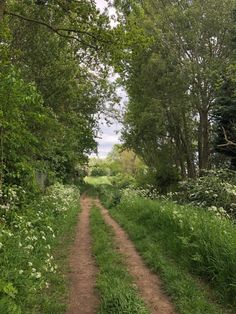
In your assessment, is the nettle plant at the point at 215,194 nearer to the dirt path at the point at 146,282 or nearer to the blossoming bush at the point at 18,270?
the dirt path at the point at 146,282

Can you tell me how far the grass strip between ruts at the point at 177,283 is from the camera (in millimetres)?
5918

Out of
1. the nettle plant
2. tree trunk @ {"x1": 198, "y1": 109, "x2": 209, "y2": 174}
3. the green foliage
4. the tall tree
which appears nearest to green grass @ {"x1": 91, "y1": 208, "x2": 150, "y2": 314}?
the nettle plant

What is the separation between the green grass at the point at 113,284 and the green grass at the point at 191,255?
29.1 inches

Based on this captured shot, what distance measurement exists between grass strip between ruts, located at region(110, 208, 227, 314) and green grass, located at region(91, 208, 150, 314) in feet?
2.27

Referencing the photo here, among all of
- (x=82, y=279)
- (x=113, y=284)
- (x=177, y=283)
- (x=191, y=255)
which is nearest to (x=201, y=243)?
(x=191, y=255)

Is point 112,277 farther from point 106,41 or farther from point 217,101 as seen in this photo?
point 217,101

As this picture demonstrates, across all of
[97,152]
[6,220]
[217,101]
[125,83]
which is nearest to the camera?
[6,220]

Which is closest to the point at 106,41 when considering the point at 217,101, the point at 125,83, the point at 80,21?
the point at 80,21

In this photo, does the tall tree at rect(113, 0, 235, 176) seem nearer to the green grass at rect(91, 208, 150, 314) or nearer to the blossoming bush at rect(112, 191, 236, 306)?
the blossoming bush at rect(112, 191, 236, 306)

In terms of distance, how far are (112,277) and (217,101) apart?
14818 millimetres

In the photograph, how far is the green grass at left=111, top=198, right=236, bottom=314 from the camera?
250 inches

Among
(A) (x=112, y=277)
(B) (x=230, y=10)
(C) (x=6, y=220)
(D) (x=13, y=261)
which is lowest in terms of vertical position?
(A) (x=112, y=277)

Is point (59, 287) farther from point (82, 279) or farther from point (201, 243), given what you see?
point (201, 243)

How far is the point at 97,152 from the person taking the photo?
3700 centimetres
